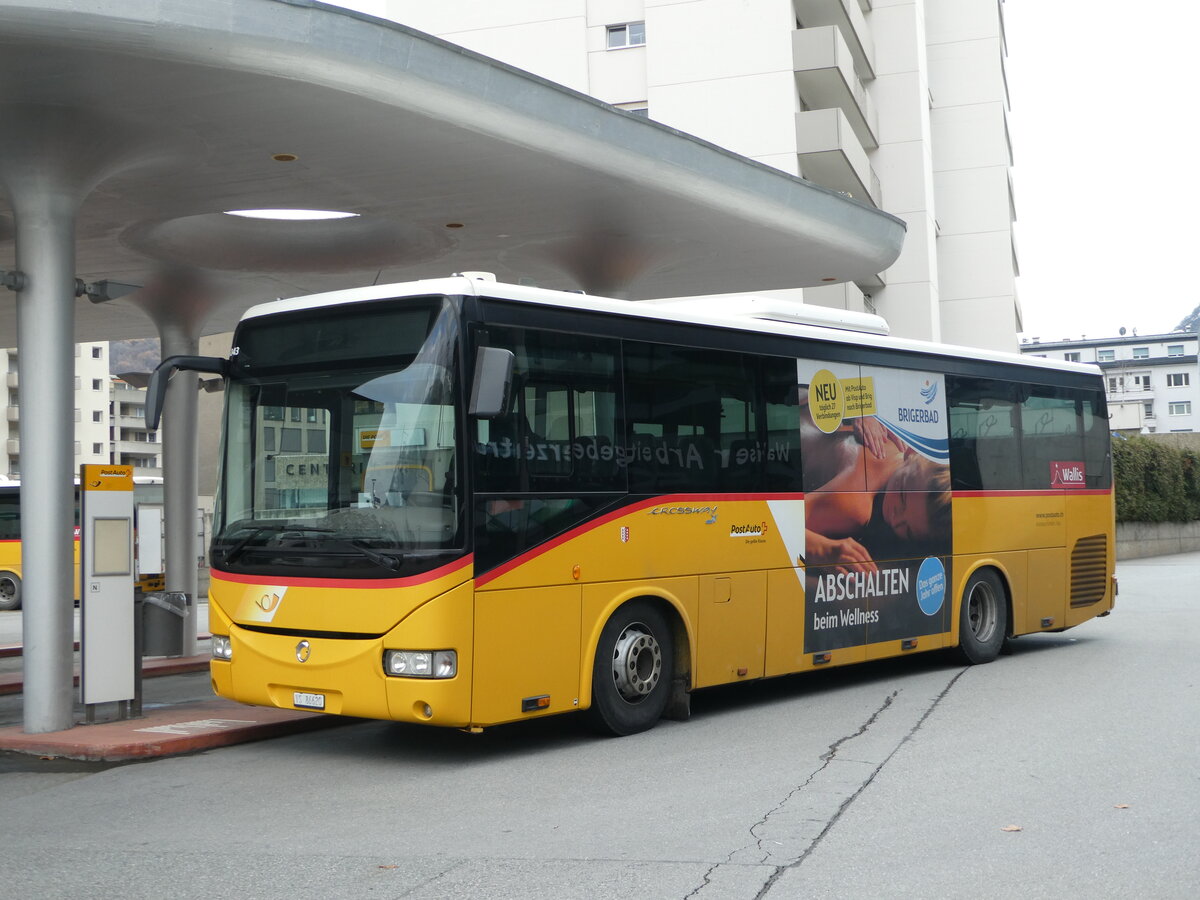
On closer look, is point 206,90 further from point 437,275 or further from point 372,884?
point 437,275

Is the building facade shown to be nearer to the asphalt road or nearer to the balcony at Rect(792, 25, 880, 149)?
the balcony at Rect(792, 25, 880, 149)

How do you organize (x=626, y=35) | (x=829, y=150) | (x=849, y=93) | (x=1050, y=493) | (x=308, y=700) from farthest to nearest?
(x=626, y=35) → (x=849, y=93) → (x=829, y=150) → (x=1050, y=493) → (x=308, y=700)

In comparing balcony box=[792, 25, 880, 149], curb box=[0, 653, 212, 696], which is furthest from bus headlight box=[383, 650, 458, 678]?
balcony box=[792, 25, 880, 149]

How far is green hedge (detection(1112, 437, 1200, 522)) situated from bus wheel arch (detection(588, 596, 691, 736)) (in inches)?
1117

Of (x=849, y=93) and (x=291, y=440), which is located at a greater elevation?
(x=849, y=93)

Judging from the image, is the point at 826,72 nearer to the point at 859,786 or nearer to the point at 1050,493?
the point at 1050,493

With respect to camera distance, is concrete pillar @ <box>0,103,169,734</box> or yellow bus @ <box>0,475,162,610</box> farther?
yellow bus @ <box>0,475,162,610</box>

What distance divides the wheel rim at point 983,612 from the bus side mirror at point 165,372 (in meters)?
7.95

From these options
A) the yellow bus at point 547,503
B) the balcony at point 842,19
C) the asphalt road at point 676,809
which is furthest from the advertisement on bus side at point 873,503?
the balcony at point 842,19

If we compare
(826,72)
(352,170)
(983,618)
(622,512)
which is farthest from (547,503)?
(826,72)

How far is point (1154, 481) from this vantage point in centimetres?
3741

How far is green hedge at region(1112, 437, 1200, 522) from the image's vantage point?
3641cm

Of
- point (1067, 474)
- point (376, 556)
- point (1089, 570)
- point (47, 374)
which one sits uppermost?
point (47, 374)

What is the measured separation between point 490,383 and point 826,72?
93.4 feet
